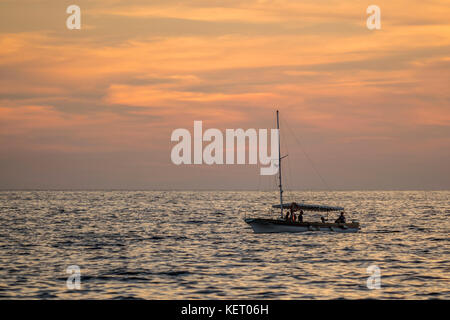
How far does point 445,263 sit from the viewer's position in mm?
42219

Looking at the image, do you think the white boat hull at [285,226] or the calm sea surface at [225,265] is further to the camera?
the white boat hull at [285,226]

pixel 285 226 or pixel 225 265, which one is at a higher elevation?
pixel 225 265

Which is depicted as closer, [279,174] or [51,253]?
[51,253]

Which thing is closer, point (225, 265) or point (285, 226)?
point (225, 265)

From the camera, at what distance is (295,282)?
32594 millimetres

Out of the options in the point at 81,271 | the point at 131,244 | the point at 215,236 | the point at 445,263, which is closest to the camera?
the point at 81,271

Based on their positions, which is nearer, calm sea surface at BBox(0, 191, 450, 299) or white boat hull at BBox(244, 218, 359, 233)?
calm sea surface at BBox(0, 191, 450, 299)

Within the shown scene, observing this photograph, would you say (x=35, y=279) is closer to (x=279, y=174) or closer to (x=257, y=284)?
(x=257, y=284)

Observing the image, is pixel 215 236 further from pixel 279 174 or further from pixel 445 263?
pixel 445 263
